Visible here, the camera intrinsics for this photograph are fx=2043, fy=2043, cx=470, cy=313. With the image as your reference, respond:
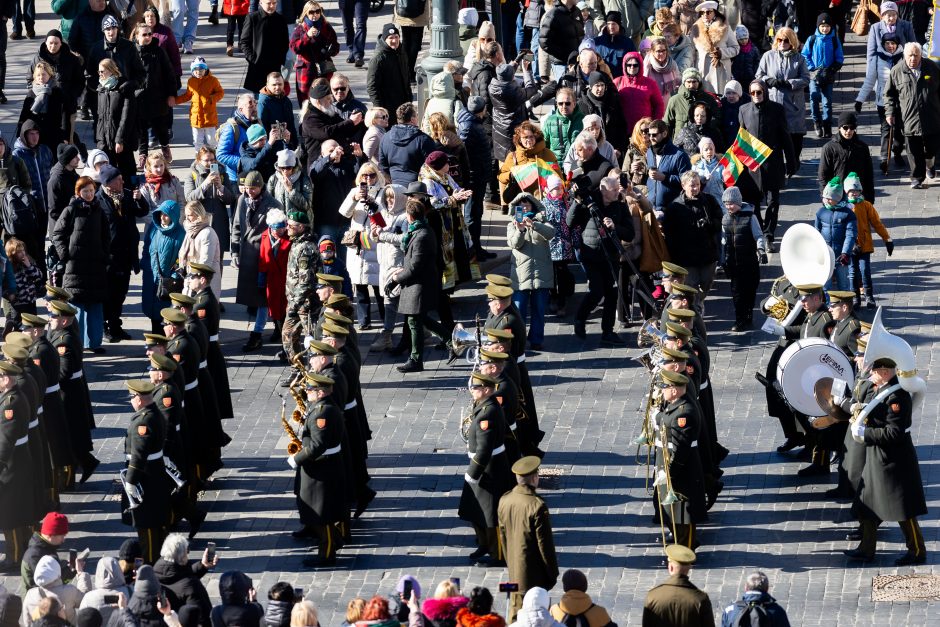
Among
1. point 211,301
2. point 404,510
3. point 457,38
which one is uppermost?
point 457,38

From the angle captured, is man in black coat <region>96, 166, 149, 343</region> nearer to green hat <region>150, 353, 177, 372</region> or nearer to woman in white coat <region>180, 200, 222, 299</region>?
woman in white coat <region>180, 200, 222, 299</region>

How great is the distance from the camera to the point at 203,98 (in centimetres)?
A: 2350

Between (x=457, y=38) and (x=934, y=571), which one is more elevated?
(x=457, y=38)

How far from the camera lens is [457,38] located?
74.6ft

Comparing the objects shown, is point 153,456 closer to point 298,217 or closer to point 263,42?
point 298,217

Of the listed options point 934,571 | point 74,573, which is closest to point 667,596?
point 934,571

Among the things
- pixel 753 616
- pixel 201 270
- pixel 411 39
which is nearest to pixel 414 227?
pixel 201 270

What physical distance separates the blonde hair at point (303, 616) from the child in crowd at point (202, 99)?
39.6 ft

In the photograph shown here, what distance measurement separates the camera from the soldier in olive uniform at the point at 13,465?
1509 centimetres

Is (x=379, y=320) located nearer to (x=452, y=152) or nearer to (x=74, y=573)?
(x=452, y=152)

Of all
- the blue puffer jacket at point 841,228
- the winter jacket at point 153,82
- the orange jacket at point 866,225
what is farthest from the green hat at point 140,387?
the winter jacket at point 153,82

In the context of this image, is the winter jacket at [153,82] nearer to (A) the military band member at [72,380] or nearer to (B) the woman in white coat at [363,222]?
(B) the woman in white coat at [363,222]

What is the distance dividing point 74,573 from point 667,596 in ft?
13.0

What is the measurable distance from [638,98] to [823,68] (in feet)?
10.3
